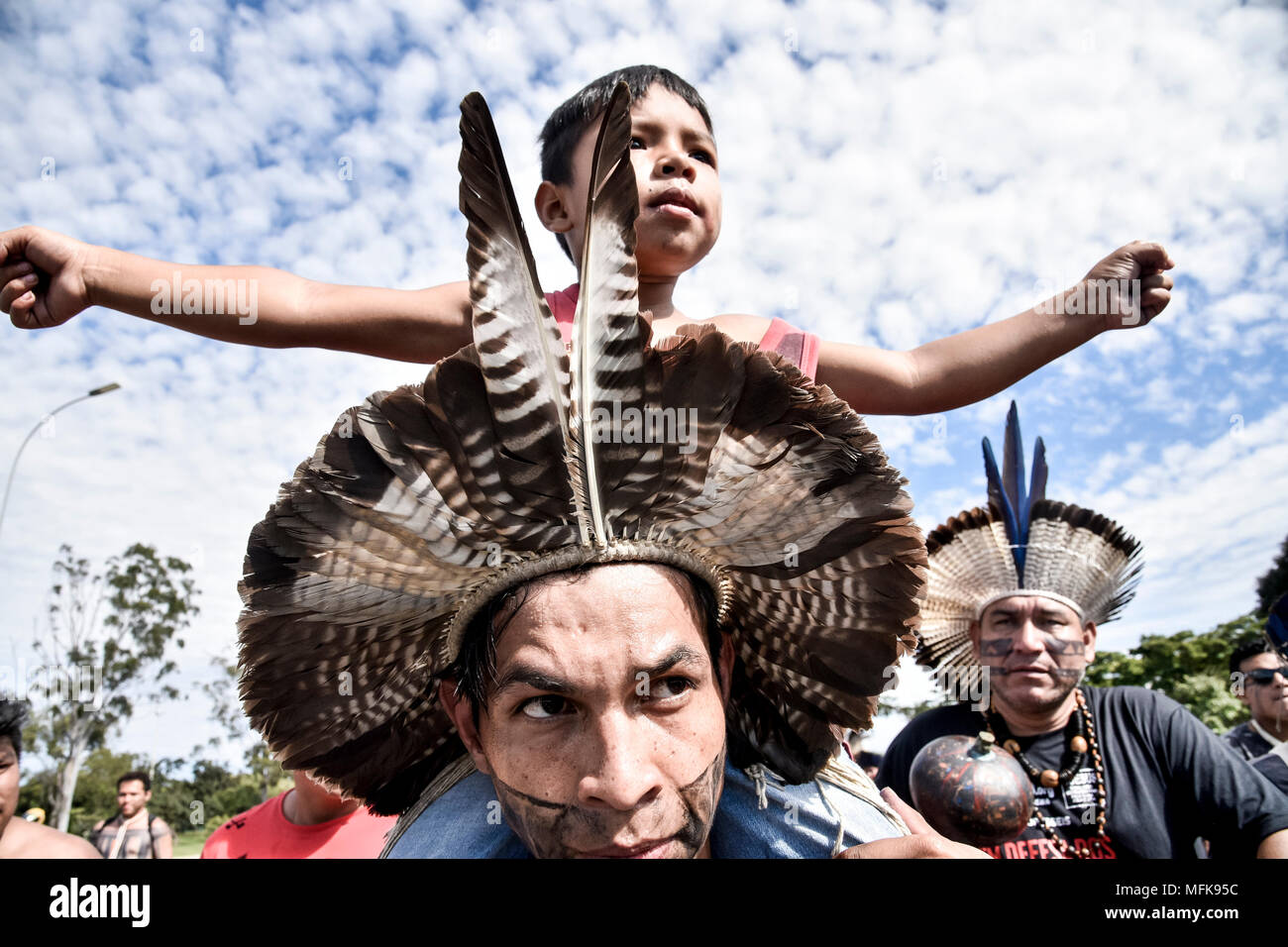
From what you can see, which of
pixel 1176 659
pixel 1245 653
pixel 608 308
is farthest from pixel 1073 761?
pixel 1176 659

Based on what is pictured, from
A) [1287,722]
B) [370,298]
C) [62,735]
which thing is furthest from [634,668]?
[62,735]

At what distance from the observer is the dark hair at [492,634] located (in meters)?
1.77

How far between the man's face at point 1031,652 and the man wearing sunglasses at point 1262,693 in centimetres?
299

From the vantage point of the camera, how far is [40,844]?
3658 mm

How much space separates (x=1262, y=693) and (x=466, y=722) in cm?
701

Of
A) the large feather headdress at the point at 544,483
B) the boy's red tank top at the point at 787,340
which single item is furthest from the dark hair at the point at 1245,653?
the large feather headdress at the point at 544,483

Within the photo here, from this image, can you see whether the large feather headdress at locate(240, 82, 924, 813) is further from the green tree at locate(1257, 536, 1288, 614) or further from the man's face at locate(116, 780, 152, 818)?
the green tree at locate(1257, 536, 1288, 614)

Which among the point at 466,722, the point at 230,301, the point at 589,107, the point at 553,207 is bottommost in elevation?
the point at 466,722

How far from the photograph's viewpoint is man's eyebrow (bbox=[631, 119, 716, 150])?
239 centimetres

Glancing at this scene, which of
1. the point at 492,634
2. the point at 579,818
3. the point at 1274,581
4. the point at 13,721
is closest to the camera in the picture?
the point at 579,818

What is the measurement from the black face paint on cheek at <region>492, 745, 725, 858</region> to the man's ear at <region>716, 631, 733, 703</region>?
0.74 ft

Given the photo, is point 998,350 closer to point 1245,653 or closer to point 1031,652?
point 1031,652
